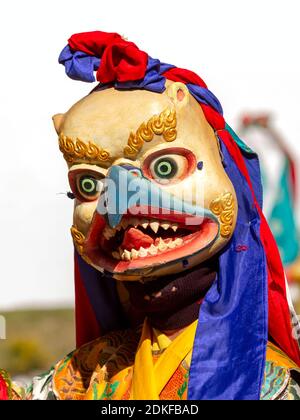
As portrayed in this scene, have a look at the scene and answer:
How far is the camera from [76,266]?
3.90 m

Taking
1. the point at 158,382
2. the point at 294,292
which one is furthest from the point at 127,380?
the point at 294,292

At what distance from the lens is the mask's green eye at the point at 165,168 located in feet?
11.5

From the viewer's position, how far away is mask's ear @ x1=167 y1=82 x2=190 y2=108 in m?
3.54

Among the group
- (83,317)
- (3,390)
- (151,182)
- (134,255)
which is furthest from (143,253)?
(3,390)

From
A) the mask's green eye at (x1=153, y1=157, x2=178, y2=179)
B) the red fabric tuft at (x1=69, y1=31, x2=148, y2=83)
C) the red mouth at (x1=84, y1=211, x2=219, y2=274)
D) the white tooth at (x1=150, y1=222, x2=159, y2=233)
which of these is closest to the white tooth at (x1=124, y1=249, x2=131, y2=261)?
the red mouth at (x1=84, y1=211, x2=219, y2=274)

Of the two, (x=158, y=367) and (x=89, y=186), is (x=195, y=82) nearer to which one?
(x=89, y=186)

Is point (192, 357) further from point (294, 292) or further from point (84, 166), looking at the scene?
point (294, 292)

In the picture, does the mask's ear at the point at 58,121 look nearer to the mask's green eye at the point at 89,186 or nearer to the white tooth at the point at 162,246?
the mask's green eye at the point at 89,186

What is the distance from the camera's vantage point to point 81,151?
11.6 feet

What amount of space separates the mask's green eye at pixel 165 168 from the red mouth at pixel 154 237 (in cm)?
12

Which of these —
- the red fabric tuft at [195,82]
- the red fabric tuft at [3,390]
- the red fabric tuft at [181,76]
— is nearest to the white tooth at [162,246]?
the red fabric tuft at [195,82]

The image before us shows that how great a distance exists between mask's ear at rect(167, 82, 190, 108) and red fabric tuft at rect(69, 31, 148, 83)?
98mm

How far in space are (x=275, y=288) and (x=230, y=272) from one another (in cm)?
19
